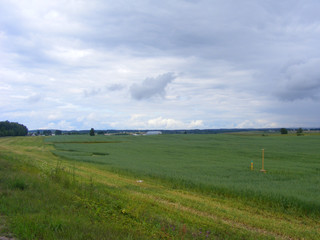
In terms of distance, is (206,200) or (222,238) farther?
(206,200)

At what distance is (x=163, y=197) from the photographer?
36.9ft

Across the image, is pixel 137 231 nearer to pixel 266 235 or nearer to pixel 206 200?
pixel 266 235

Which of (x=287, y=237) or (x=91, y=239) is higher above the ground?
(x=91, y=239)

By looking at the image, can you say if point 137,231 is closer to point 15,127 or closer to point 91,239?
point 91,239

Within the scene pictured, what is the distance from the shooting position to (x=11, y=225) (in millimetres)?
5871

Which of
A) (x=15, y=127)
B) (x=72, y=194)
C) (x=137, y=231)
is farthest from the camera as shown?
(x=15, y=127)

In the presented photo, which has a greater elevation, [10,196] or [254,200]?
[10,196]

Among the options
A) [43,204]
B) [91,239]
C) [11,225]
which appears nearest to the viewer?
[91,239]

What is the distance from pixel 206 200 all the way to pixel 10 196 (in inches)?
295

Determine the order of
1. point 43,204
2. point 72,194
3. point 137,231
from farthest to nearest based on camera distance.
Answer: point 72,194 → point 43,204 → point 137,231

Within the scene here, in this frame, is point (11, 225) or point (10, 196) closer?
point (11, 225)

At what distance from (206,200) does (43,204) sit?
6.65 meters

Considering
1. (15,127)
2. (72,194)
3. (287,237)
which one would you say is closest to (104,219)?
(72,194)

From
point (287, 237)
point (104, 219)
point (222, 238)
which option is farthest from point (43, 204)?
point (287, 237)
